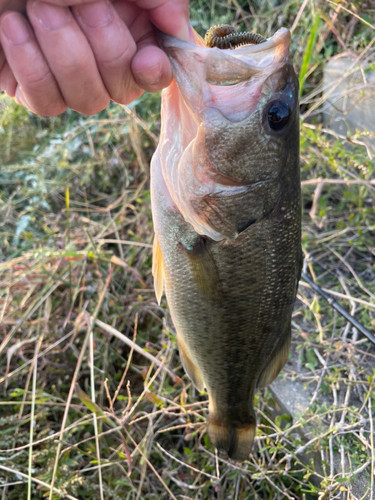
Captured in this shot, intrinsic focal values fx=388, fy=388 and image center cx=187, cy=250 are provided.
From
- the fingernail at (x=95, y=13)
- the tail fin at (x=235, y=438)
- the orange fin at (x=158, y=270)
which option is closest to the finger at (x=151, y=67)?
the fingernail at (x=95, y=13)

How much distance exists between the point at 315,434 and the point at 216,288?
0.92m

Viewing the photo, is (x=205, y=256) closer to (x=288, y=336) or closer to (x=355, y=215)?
(x=288, y=336)

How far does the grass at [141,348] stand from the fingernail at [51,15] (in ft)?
4.54

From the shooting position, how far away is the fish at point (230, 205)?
113 centimetres

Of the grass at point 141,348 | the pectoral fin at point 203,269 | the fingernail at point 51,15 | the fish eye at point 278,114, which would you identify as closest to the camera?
the fingernail at point 51,15

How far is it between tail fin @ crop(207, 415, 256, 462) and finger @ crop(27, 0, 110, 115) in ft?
4.79

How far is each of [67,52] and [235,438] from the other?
1.63 metres

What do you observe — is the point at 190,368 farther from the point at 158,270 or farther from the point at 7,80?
the point at 7,80

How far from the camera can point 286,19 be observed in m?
3.66

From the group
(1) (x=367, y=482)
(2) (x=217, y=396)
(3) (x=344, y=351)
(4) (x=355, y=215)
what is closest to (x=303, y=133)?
(4) (x=355, y=215)

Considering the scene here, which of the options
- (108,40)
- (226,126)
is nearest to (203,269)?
(226,126)

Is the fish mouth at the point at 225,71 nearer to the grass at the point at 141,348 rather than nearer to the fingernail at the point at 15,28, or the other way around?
the fingernail at the point at 15,28

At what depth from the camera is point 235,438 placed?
5.69ft

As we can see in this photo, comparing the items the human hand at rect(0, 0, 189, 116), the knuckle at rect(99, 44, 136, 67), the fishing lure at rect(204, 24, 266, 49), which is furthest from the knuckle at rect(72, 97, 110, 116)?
the fishing lure at rect(204, 24, 266, 49)
